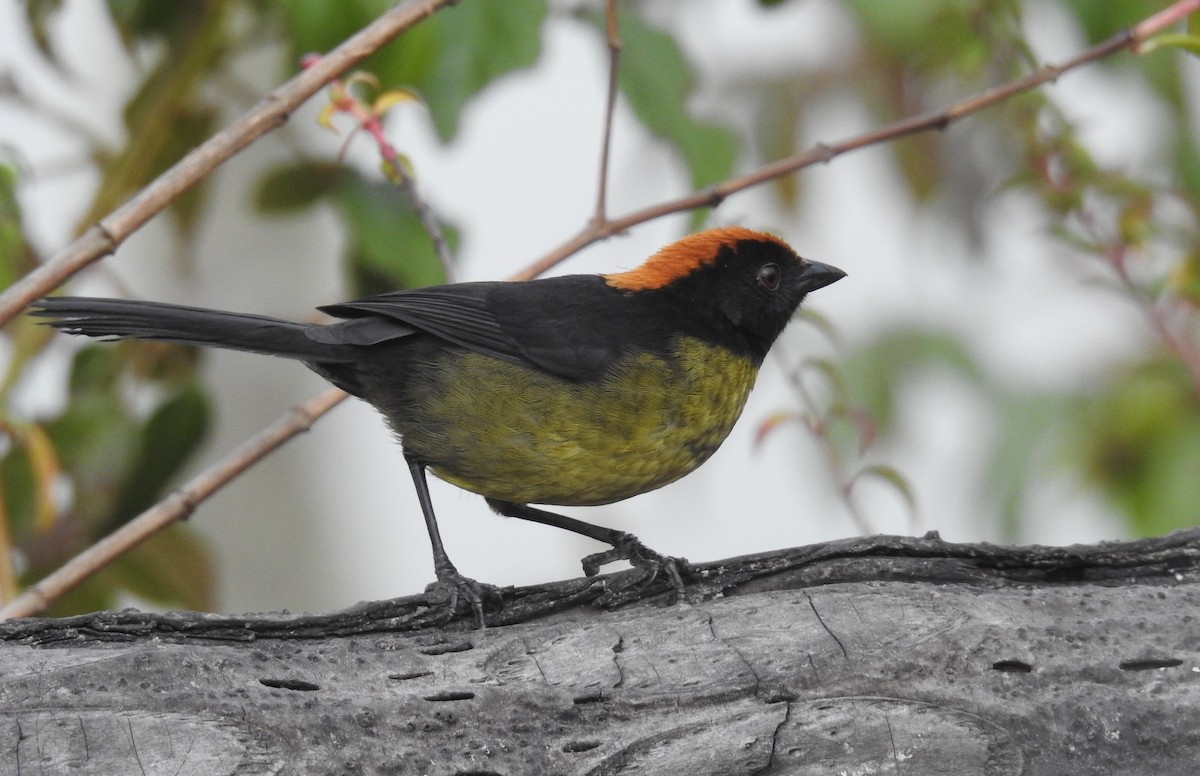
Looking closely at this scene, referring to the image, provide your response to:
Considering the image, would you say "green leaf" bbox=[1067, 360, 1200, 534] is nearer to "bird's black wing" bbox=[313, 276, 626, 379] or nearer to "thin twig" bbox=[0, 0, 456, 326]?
"bird's black wing" bbox=[313, 276, 626, 379]

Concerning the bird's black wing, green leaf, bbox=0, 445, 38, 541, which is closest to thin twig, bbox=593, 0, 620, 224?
the bird's black wing

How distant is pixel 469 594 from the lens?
308 cm

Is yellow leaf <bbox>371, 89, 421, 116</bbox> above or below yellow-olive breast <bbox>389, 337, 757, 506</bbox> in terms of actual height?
above

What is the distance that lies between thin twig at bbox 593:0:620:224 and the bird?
35 centimetres

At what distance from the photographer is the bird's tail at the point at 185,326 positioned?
3.18 m

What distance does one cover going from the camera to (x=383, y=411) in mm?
3891

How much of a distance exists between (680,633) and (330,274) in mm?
4068

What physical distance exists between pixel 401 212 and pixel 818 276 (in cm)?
134


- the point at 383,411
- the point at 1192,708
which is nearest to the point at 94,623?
the point at 383,411

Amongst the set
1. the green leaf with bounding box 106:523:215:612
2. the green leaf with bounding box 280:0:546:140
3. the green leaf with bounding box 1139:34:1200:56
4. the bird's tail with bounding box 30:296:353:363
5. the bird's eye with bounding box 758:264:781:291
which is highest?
the green leaf with bounding box 280:0:546:140

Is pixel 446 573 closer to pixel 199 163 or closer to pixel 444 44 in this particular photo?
pixel 199 163

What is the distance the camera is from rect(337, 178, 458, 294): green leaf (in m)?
3.55

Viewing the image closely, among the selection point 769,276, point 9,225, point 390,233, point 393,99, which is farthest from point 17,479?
point 769,276

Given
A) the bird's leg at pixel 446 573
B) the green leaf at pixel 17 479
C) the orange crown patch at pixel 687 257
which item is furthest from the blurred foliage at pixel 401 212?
the bird's leg at pixel 446 573
